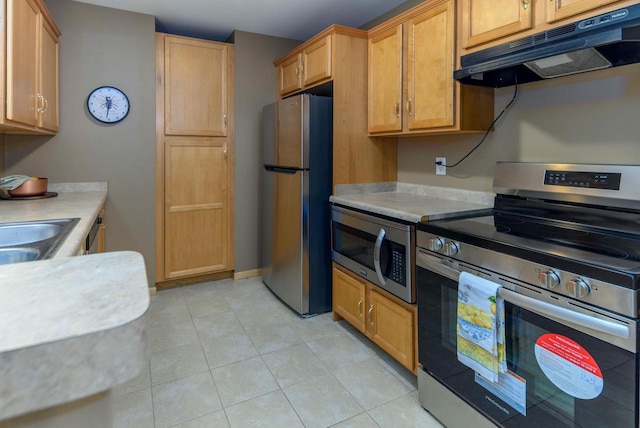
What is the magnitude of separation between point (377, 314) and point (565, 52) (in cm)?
154

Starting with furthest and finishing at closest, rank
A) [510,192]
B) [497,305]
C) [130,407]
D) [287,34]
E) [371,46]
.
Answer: [287,34] → [371,46] → [510,192] → [130,407] → [497,305]

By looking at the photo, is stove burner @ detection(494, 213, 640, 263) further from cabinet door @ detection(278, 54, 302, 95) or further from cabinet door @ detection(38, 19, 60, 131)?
cabinet door @ detection(38, 19, 60, 131)

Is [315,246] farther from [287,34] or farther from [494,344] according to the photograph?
[287,34]

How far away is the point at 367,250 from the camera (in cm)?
227

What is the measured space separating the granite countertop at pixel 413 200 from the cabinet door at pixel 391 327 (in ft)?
1.66

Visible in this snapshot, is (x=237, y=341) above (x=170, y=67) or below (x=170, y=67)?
below

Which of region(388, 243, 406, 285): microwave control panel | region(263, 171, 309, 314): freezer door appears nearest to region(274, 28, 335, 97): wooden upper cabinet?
region(263, 171, 309, 314): freezer door

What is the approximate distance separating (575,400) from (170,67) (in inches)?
135

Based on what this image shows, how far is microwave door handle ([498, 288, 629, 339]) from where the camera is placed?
1.02 metres

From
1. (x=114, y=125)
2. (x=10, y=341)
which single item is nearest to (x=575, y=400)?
(x=10, y=341)

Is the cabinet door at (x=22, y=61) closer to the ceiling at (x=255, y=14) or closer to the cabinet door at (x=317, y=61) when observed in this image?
the ceiling at (x=255, y=14)

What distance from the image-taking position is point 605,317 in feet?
3.42

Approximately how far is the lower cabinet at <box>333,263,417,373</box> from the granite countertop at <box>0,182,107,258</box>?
1.49 meters

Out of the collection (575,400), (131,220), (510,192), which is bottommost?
(575,400)
